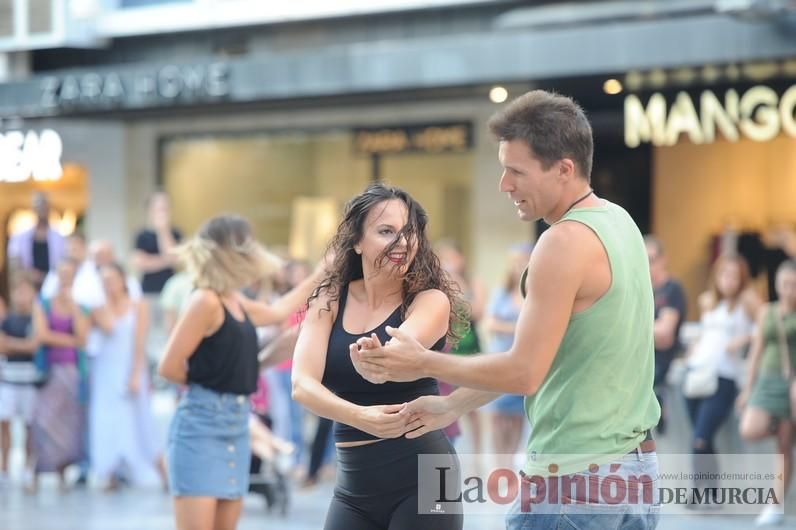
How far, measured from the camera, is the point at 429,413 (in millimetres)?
4137

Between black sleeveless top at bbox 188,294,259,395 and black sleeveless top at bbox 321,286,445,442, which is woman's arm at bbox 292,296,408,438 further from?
black sleeveless top at bbox 188,294,259,395

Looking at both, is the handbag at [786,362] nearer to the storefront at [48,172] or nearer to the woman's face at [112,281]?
the woman's face at [112,281]

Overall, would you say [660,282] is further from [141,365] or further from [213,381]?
[213,381]

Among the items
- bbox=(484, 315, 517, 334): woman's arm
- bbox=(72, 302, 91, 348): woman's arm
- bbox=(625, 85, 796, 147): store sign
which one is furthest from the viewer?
bbox=(625, 85, 796, 147): store sign

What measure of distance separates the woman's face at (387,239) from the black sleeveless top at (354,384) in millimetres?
175

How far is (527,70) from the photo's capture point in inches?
509

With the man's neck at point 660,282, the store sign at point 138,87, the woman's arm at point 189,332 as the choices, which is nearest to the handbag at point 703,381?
the man's neck at point 660,282

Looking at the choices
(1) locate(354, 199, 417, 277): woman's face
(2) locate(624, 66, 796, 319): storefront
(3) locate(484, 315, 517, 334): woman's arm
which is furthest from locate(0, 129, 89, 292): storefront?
(1) locate(354, 199, 417, 277): woman's face

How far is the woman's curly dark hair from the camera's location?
4.54 metres

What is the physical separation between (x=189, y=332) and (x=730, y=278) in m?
5.59

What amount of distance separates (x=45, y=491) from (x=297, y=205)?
6310 mm

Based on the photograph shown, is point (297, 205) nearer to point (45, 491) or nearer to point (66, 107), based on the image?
point (66, 107)

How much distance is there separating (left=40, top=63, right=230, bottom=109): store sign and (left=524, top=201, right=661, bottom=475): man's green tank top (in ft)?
38.2

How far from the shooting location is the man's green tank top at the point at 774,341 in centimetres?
944
